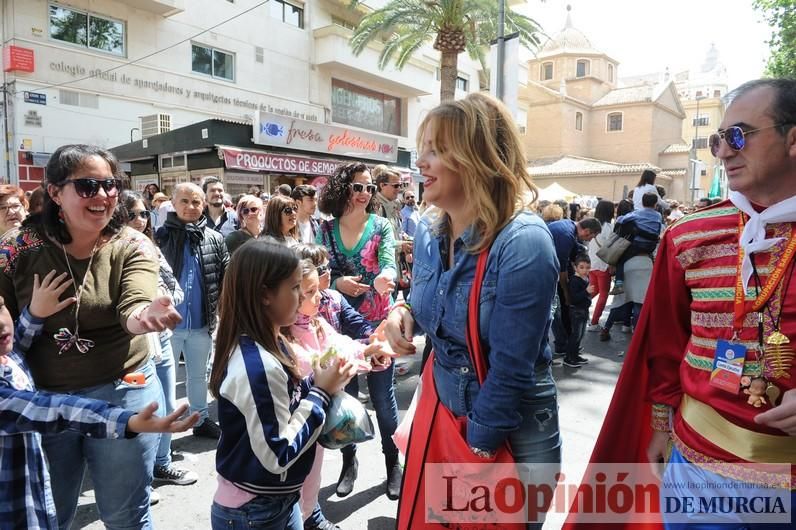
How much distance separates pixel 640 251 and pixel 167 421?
6790 millimetres

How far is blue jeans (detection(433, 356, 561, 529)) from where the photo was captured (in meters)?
1.78

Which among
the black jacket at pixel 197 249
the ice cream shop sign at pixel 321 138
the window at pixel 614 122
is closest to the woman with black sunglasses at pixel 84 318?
the black jacket at pixel 197 249

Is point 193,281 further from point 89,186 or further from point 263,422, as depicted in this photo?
point 263,422

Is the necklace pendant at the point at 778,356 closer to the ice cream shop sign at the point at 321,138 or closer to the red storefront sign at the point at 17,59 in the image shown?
the ice cream shop sign at the point at 321,138

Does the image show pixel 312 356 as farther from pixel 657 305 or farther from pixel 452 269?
pixel 657 305

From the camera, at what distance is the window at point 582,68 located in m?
52.7

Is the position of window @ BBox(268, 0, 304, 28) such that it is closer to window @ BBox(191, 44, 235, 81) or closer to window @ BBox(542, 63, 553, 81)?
window @ BBox(191, 44, 235, 81)

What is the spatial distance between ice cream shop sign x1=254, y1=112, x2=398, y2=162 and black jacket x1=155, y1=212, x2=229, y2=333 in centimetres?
1242

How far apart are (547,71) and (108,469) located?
194ft

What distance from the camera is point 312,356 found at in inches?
93.1

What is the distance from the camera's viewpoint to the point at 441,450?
5.91 ft

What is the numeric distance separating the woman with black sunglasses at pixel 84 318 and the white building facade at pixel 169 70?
15.4 metres

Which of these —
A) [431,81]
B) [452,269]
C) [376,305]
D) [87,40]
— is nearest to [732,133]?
[452,269]

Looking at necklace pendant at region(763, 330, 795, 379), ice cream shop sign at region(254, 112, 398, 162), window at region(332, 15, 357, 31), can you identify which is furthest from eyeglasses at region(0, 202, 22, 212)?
window at region(332, 15, 357, 31)
